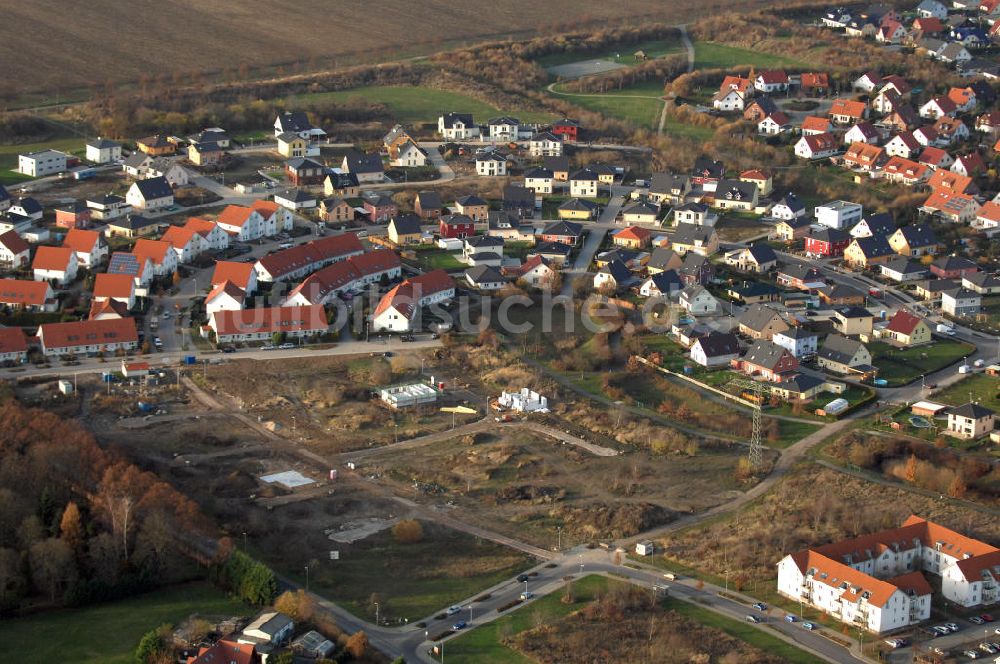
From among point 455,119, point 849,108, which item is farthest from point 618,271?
point 849,108

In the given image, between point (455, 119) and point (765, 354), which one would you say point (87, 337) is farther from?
point (455, 119)

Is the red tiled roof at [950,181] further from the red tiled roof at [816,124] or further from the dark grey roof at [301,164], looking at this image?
the dark grey roof at [301,164]

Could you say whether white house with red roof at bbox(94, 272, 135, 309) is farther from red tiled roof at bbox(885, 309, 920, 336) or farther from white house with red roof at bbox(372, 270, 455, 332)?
red tiled roof at bbox(885, 309, 920, 336)

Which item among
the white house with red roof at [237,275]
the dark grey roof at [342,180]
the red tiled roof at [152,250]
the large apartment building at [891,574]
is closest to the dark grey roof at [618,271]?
the white house with red roof at [237,275]

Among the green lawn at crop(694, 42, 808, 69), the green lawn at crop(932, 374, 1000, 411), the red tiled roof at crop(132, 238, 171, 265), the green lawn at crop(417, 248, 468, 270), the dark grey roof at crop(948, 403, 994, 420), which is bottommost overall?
the green lawn at crop(932, 374, 1000, 411)

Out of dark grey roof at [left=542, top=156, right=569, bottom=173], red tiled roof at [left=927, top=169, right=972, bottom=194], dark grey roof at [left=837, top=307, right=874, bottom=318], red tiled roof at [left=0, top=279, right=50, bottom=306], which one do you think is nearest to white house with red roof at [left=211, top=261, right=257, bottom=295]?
red tiled roof at [left=0, top=279, right=50, bottom=306]

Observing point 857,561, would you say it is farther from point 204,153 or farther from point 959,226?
point 204,153
